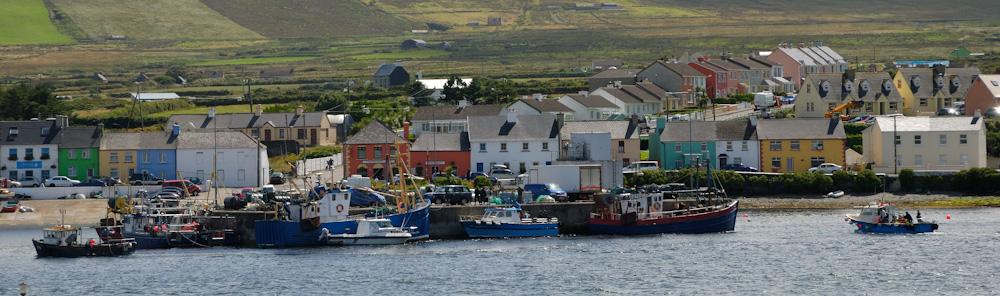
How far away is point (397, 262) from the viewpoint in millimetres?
63500

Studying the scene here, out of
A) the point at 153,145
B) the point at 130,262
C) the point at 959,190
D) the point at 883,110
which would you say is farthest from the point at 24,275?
the point at 883,110

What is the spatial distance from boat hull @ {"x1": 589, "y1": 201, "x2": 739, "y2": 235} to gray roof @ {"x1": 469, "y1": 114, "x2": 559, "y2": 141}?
23850 millimetres

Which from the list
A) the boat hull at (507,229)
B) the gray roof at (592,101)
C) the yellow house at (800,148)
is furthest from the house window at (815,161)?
the gray roof at (592,101)

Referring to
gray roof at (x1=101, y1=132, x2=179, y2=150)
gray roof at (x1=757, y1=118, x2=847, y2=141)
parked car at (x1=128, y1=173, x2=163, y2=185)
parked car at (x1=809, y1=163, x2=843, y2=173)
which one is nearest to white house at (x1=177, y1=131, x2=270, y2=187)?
gray roof at (x1=101, y1=132, x2=179, y2=150)

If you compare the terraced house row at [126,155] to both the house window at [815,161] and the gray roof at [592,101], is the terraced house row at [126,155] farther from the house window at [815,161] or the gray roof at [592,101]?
the gray roof at [592,101]

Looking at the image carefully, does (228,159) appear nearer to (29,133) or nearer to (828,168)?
(29,133)

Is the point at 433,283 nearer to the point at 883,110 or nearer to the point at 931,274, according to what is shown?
the point at 931,274

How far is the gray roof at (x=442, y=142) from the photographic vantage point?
96062mm

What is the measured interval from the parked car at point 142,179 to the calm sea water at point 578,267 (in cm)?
1754

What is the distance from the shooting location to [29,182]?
306ft

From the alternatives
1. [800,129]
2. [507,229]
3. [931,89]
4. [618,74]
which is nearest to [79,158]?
[507,229]

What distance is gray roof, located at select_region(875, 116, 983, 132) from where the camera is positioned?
93.1m

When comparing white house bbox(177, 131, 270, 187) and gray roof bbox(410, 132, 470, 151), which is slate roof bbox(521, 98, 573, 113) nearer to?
gray roof bbox(410, 132, 470, 151)

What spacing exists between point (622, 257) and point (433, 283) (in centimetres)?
1032
